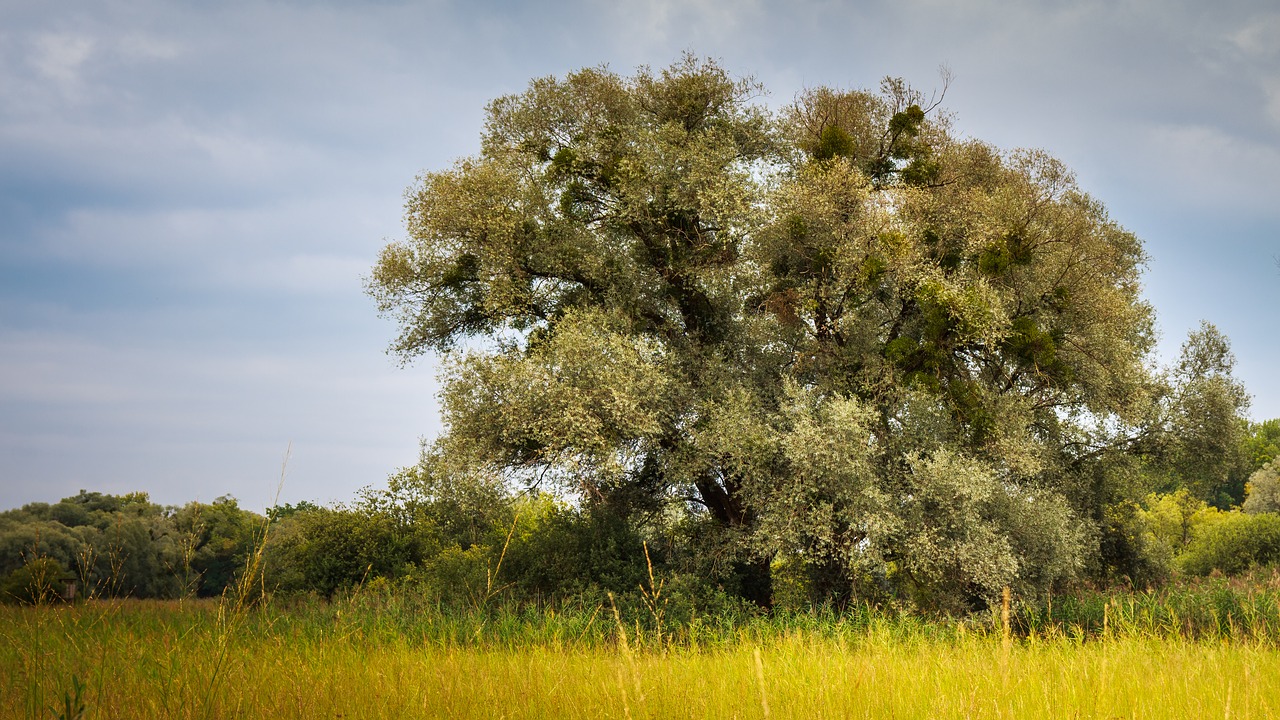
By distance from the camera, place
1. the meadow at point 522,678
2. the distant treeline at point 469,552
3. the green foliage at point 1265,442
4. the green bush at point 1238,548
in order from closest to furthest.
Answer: the meadow at point 522,678 → the distant treeline at point 469,552 → the green bush at point 1238,548 → the green foliage at point 1265,442

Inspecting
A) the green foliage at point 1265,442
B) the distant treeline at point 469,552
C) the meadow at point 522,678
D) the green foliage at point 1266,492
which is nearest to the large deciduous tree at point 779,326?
the distant treeline at point 469,552

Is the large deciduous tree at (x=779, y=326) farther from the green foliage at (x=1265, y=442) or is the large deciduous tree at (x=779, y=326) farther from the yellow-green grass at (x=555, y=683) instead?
the green foliage at (x=1265, y=442)

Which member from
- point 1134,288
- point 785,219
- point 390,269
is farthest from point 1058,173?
point 390,269

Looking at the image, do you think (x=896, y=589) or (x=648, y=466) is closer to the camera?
(x=896, y=589)

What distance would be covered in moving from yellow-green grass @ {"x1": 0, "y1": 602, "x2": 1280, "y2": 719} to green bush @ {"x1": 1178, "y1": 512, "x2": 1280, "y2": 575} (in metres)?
29.2

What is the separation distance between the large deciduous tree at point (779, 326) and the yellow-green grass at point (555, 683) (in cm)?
782

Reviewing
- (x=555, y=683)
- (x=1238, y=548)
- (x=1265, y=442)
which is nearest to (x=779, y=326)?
(x=555, y=683)

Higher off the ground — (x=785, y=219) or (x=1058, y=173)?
(x=1058, y=173)

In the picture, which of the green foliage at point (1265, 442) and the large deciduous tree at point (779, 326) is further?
the green foliage at point (1265, 442)

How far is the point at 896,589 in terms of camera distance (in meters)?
19.8

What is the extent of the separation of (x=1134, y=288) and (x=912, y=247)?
13.5 m

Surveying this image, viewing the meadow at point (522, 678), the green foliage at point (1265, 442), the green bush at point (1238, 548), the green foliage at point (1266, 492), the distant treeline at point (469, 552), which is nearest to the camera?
the meadow at point (522, 678)

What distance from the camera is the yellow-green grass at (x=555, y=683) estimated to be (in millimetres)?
5984

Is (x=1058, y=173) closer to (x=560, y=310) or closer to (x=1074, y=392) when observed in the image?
(x=1074, y=392)
